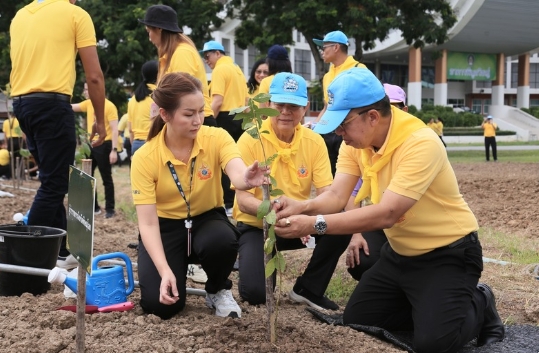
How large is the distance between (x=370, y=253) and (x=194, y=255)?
109 centimetres

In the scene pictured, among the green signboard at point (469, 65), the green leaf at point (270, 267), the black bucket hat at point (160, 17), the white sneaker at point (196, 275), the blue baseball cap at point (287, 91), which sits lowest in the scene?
the white sneaker at point (196, 275)

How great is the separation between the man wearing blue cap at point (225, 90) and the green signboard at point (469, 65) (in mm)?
44398

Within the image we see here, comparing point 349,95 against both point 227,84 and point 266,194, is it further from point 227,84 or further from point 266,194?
point 227,84

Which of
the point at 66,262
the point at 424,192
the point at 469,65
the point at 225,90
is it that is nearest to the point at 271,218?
the point at 424,192

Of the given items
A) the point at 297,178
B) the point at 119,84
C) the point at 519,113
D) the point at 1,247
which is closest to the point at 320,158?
the point at 297,178

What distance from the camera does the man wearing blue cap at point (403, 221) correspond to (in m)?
2.85

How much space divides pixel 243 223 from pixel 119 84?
17748 millimetres

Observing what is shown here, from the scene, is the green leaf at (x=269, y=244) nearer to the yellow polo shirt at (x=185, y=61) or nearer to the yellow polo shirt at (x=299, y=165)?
the yellow polo shirt at (x=299, y=165)

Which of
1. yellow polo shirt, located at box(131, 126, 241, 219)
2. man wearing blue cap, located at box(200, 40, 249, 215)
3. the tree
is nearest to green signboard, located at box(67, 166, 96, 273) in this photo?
yellow polo shirt, located at box(131, 126, 241, 219)

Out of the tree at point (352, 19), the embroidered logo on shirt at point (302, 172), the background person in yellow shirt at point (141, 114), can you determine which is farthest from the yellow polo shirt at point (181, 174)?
the tree at point (352, 19)

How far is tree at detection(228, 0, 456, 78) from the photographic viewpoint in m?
16.8

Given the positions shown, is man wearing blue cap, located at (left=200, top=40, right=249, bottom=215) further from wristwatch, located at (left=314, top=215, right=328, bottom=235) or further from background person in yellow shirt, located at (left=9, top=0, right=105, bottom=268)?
wristwatch, located at (left=314, top=215, right=328, bottom=235)

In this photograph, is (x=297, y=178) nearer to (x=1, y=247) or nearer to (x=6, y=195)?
(x=1, y=247)

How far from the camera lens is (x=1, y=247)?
11.7 ft
